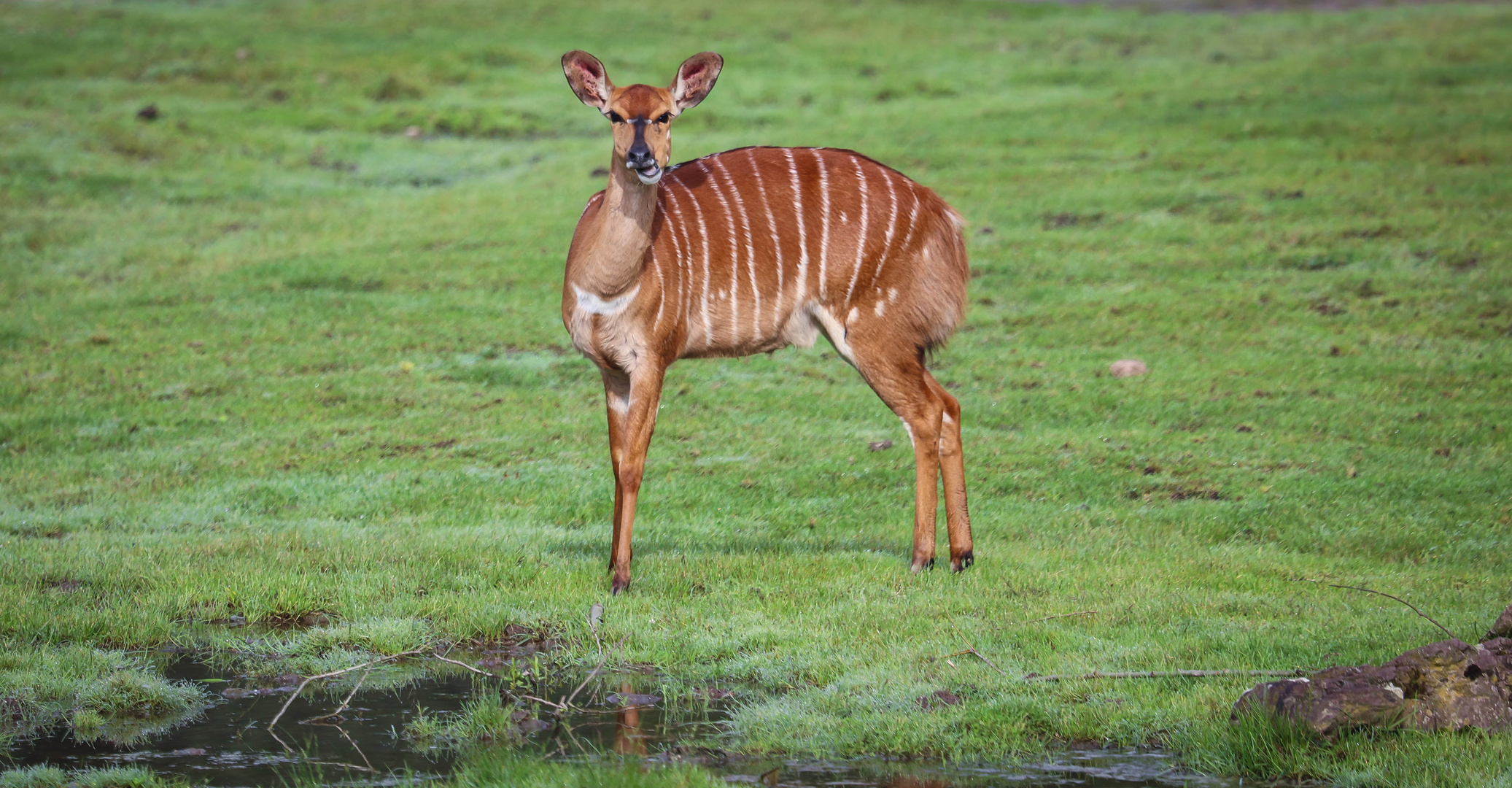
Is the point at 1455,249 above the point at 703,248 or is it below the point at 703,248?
below

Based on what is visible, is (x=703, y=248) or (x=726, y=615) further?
(x=703, y=248)

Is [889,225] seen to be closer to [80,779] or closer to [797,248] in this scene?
[797,248]

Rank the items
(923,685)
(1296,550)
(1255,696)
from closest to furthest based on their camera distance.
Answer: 1. (1255,696)
2. (923,685)
3. (1296,550)

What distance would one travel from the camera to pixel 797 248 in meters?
8.18

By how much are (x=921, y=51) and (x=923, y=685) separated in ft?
94.8

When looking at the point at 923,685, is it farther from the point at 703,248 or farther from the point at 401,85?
the point at 401,85

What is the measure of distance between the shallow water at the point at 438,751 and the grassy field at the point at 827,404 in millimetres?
234

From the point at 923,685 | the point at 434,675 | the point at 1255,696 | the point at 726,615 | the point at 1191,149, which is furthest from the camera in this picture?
the point at 1191,149

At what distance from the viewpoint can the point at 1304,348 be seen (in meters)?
13.2

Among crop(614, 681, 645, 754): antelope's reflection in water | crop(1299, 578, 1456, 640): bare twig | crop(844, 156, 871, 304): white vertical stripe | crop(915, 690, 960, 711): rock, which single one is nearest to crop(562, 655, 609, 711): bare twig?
crop(614, 681, 645, 754): antelope's reflection in water

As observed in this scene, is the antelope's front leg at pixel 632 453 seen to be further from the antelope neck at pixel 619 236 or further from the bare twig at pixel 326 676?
the bare twig at pixel 326 676

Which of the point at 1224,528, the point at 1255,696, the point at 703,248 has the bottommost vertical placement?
the point at 1224,528

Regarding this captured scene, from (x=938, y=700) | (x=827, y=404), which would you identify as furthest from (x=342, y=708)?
(x=827, y=404)

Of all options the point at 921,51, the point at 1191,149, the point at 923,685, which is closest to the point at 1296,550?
the point at 923,685
